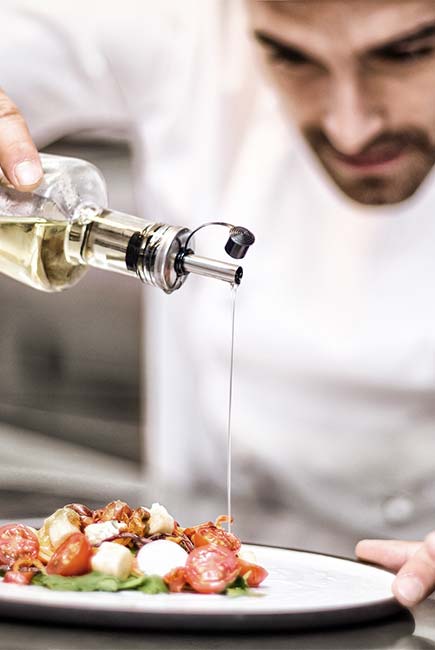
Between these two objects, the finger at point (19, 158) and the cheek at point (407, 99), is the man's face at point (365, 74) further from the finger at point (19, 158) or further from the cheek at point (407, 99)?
the finger at point (19, 158)

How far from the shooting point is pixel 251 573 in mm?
961

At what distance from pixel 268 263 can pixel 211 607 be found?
3.91ft

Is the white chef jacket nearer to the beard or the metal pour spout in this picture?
the beard

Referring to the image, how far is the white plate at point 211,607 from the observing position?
0.79 metres

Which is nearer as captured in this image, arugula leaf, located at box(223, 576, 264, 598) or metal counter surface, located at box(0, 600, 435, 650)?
metal counter surface, located at box(0, 600, 435, 650)

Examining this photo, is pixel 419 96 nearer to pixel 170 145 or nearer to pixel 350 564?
pixel 170 145

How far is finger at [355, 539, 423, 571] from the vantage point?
1.17 m

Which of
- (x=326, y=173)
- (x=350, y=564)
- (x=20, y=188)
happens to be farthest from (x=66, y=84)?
(x=350, y=564)

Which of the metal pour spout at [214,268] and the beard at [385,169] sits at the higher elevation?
the beard at [385,169]

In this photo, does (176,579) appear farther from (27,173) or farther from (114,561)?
(27,173)

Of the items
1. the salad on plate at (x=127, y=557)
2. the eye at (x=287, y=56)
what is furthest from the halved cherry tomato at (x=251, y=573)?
the eye at (x=287, y=56)

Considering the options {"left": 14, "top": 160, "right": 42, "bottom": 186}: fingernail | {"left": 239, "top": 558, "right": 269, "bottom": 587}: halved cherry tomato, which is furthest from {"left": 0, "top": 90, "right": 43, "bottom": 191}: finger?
{"left": 239, "top": 558, "right": 269, "bottom": 587}: halved cherry tomato

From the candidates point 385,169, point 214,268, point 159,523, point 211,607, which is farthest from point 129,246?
point 385,169

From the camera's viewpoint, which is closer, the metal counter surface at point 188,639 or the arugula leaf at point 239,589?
the metal counter surface at point 188,639
